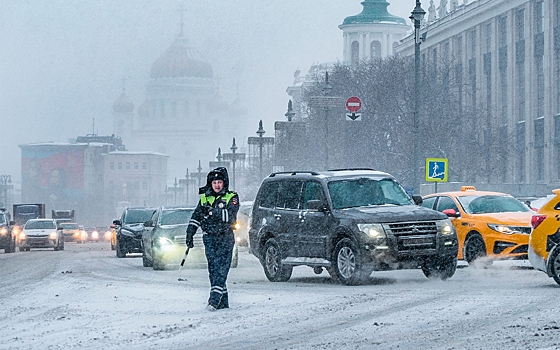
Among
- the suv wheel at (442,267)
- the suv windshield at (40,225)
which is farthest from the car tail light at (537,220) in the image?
the suv windshield at (40,225)

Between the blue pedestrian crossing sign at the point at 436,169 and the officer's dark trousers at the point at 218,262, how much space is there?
23.7 meters

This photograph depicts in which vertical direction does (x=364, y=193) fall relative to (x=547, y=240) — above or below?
above

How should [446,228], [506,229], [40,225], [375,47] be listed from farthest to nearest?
1. [375,47]
2. [40,225]
3. [506,229]
4. [446,228]

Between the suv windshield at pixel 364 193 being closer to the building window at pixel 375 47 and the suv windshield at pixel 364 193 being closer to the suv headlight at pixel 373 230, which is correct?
the suv headlight at pixel 373 230

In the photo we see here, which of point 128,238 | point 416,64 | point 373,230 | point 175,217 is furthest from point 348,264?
point 416,64

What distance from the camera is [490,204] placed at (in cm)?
2295

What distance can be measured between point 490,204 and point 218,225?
10.3 metres

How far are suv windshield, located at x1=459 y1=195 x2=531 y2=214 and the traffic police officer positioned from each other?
976 cm

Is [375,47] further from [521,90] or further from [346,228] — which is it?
[346,228]

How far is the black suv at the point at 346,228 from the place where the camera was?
17.6 metres

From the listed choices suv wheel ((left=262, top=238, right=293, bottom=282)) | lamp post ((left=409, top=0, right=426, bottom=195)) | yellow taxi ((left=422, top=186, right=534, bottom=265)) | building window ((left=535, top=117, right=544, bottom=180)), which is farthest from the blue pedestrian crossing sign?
building window ((left=535, top=117, right=544, bottom=180))

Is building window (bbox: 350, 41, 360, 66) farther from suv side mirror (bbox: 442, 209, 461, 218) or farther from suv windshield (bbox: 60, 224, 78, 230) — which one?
suv side mirror (bbox: 442, 209, 461, 218)

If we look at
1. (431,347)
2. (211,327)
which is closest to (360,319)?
(211,327)

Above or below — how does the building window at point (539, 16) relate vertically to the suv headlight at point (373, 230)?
above
